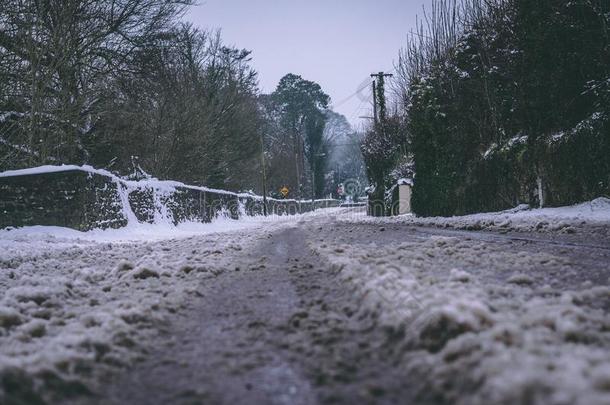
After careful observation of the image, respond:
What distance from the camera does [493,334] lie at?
1.37m

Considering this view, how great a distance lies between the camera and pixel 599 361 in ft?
3.72

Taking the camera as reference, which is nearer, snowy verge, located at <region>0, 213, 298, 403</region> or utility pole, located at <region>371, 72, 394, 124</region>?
snowy verge, located at <region>0, 213, 298, 403</region>

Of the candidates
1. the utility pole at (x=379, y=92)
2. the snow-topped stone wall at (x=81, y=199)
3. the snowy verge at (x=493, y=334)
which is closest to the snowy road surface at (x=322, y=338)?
the snowy verge at (x=493, y=334)

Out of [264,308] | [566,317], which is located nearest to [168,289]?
[264,308]

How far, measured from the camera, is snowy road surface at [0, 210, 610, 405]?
122 centimetres

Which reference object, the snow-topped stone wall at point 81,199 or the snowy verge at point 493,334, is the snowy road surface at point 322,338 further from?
the snow-topped stone wall at point 81,199

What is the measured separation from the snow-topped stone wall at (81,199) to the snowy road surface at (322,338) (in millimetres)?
5530

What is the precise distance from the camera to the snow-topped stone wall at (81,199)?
7934 mm

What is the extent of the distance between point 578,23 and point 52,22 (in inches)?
494

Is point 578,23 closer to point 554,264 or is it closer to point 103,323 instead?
point 554,264

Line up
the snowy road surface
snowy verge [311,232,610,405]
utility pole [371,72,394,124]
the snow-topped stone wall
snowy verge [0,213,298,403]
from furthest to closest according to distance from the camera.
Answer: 1. utility pole [371,72,394,124]
2. the snow-topped stone wall
3. snowy verge [0,213,298,403]
4. the snowy road surface
5. snowy verge [311,232,610,405]

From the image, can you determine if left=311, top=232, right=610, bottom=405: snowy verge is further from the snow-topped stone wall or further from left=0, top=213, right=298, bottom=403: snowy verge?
the snow-topped stone wall

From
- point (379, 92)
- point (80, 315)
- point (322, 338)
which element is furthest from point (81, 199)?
point (379, 92)

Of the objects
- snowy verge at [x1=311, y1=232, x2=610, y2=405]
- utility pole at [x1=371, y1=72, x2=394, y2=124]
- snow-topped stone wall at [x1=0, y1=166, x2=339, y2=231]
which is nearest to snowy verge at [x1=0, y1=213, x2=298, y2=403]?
snowy verge at [x1=311, y1=232, x2=610, y2=405]
